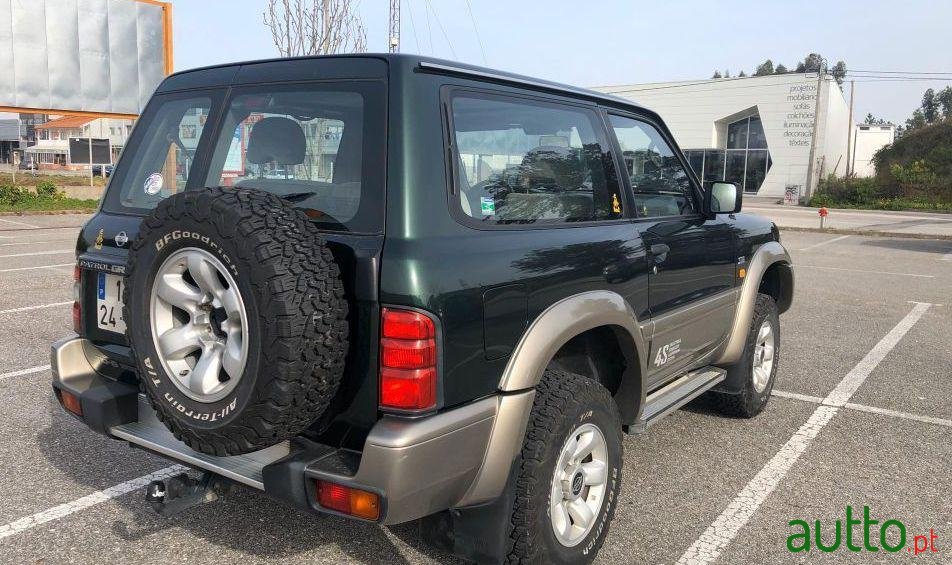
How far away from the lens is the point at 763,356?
4855 millimetres

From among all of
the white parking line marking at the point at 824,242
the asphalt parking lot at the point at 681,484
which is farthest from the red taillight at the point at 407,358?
the white parking line marking at the point at 824,242

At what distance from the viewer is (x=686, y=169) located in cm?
422

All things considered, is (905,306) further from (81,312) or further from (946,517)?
(81,312)

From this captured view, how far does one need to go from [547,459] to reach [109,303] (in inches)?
70.7

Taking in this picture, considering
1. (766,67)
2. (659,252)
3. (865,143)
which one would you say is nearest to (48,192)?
(659,252)

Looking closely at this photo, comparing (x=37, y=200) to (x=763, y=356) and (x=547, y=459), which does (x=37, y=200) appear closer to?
(x=763, y=356)

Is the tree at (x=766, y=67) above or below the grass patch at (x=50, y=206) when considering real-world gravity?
above

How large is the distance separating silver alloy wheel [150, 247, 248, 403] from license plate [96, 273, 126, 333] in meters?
0.61

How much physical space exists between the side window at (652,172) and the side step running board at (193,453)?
199 cm

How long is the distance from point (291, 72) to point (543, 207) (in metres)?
1.05

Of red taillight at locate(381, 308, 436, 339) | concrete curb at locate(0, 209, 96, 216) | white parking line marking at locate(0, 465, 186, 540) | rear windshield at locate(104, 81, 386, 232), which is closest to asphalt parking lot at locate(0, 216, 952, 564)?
white parking line marking at locate(0, 465, 186, 540)

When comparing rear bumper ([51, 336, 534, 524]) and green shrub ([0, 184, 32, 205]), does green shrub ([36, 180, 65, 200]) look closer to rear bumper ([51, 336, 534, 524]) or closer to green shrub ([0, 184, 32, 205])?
green shrub ([0, 184, 32, 205])

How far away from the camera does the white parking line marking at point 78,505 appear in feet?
10.4

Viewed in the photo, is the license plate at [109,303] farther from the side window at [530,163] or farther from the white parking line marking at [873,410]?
the white parking line marking at [873,410]
